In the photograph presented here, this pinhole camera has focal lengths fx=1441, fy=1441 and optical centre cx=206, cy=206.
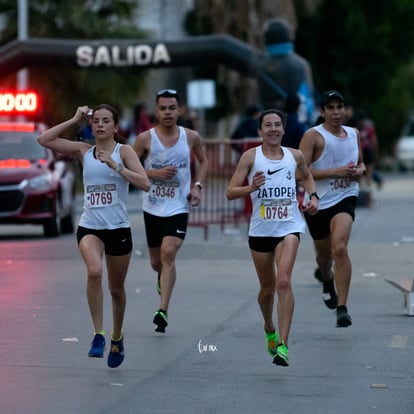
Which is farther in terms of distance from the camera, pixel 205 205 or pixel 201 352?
pixel 205 205

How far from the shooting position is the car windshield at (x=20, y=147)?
21688 mm

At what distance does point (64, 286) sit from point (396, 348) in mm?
5281

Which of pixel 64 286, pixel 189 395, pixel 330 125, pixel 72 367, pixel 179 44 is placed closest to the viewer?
pixel 189 395

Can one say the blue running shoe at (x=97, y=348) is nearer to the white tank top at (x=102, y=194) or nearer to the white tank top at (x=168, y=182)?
the white tank top at (x=102, y=194)

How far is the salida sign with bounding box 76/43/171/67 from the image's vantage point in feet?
84.6

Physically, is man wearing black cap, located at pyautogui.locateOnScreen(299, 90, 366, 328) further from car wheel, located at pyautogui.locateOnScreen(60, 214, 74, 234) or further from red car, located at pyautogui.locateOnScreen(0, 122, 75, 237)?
car wheel, located at pyautogui.locateOnScreen(60, 214, 74, 234)

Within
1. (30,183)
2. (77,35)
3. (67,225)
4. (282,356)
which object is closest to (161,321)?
(282,356)

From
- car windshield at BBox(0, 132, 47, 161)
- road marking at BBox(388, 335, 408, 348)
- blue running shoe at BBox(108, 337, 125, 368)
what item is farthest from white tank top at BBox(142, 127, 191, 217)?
car windshield at BBox(0, 132, 47, 161)

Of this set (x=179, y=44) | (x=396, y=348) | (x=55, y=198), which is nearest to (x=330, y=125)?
(x=396, y=348)

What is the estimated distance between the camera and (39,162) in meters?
21.6

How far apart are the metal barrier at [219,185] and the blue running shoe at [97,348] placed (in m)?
11.7

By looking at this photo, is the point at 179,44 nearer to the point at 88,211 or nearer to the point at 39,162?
the point at 39,162

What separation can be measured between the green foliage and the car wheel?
2632cm

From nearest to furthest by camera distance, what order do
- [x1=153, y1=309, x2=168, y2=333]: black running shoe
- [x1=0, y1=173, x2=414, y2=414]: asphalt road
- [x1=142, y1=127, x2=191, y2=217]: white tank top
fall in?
[x1=0, y1=173, x2=414, y2=414]: asphalt road → [x1=153, y1=309, x2=168, y2=333]: black running shoe → [x1=142, y1=127, x2=191, y2=217]: white tank top
